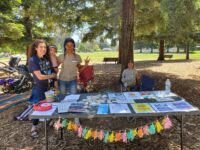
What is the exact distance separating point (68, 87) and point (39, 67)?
3.62 ft

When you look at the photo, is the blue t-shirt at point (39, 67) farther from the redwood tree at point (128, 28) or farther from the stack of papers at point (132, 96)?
the redwood tree at point (128, 28)

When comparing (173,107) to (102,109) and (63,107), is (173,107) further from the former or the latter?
(63,107)

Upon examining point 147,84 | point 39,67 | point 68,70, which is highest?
point 39,67

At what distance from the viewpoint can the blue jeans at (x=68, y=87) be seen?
18.2 feet

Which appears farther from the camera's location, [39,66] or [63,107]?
[39,66]

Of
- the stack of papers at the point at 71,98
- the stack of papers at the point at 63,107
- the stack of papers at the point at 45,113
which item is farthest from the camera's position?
the stack of papers at the point at 71,98

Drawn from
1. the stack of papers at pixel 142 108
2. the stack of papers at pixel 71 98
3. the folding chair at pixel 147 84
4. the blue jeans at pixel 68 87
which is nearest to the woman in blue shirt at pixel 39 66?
the stack of papers at pixel 71 98

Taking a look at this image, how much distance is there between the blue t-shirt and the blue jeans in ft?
2.33

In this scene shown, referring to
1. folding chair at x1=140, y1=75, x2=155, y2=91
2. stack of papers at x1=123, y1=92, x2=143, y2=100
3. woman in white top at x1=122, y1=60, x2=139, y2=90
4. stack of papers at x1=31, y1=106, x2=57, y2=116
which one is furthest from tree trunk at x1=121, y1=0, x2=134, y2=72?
stack of papers at x1=31, y1=106, x2=57, y2=116

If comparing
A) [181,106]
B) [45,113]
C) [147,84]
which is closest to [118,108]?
[181,106]

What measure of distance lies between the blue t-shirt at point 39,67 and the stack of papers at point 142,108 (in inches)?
65.9

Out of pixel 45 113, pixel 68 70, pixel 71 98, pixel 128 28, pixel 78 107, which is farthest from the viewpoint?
pixel 128 28

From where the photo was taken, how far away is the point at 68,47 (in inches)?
210

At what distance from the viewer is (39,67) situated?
4.61m
